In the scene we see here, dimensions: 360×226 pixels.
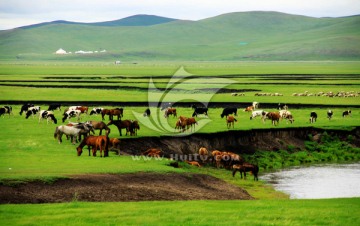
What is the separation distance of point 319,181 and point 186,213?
50.6ft

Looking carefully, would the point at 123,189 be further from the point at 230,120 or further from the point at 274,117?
the point at 274,117

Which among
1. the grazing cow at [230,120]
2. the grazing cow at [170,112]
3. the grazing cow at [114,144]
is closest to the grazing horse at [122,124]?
the grazing cow at [114,144]

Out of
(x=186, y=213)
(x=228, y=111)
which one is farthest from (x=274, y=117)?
(x=186, y=213)

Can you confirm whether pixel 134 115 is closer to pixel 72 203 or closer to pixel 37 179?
pixel 37 179

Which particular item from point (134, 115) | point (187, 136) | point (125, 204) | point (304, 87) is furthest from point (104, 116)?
point (304, 87)

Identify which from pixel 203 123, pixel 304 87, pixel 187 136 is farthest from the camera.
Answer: pixel 304 87

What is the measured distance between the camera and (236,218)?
1900 cm

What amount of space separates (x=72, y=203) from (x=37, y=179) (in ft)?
12.3

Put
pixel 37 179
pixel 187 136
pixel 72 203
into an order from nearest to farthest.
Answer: pixel 72 203 → pixel 37 179 → pixel 187 136

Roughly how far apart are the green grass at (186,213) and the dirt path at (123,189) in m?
1.89

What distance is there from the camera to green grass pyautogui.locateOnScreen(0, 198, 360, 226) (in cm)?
1844

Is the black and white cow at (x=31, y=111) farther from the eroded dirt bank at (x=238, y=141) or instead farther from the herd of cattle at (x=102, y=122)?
the eroded dirt bank at (x=238, y=141)

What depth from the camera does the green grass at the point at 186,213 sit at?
60.5 feet

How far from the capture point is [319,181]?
110 feet
